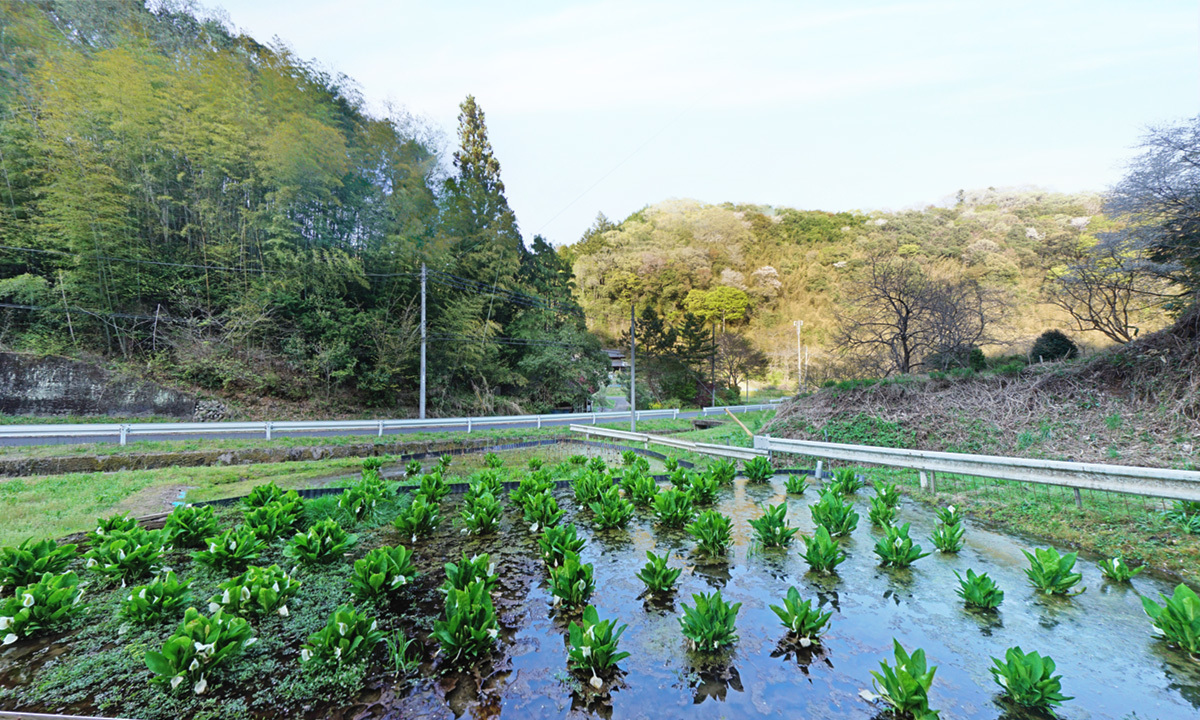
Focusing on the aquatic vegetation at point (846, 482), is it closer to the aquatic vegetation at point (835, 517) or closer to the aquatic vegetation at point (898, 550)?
the aquatic vegetation at point (835, 517)

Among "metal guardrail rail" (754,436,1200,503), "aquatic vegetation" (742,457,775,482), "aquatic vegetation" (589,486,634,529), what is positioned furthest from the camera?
"aquatic vegetation" (742,457,775,482)

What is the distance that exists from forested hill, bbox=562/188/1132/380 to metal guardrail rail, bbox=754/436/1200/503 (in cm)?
2623

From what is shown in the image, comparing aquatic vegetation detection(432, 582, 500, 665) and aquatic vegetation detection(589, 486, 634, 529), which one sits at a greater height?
aquatic vegetation detection(432, 582, 500, 665)

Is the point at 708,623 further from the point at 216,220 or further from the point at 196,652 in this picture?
the point at 216,220

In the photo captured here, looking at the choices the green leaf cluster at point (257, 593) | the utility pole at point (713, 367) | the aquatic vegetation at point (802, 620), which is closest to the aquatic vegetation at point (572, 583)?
the aquatic vegetation at point (802, 620)

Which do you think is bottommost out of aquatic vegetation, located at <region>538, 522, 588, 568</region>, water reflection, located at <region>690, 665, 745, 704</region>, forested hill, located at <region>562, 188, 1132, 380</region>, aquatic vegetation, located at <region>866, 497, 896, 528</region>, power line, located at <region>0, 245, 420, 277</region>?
water reflection, located at <region>690, 665, 745, 704</region>

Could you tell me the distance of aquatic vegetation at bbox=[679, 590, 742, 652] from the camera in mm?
2652

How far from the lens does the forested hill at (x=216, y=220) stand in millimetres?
13383

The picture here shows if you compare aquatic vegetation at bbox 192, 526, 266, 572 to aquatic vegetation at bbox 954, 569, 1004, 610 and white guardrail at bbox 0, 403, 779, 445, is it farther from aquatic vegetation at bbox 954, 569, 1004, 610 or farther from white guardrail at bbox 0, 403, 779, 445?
white guardrail at bbox 0, 403, 779, 445

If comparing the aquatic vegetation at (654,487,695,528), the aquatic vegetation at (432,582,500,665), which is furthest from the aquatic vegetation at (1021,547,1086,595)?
the aquatic vegetation at (432,582,500,665)

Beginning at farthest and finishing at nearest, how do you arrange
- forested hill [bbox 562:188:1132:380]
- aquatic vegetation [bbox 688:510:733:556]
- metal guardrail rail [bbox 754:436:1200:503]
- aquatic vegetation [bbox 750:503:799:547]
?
1. forested hill [bbox 562:188:1132:380]
2. aquatic vegetation [bbox 750:503:799:547]
3. aquatic vegetation [bbox 688:510:733:556]
4. metal guardrail rail [bbox 754:436:1200:503]

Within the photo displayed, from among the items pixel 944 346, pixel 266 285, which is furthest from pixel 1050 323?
pixel 266 285

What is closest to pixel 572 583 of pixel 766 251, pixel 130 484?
pixel 130 484

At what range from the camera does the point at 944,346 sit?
12.6 m
